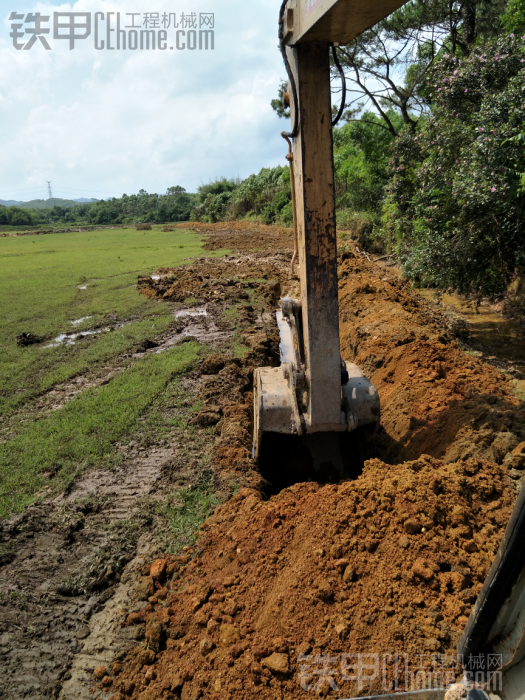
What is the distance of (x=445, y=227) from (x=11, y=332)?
10081 mm

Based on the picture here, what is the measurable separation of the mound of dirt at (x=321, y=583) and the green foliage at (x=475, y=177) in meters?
4.52

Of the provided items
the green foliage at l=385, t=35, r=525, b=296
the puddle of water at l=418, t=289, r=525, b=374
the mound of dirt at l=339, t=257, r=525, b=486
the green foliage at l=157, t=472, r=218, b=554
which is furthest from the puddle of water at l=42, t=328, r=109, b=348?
the puddle of water at l=418, t=289, r=525, b=374

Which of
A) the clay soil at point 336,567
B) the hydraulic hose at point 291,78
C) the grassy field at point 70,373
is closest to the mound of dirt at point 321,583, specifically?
the clay soil at point 336,567

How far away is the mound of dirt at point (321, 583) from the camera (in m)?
2.51

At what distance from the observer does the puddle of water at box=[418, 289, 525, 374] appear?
7820mm

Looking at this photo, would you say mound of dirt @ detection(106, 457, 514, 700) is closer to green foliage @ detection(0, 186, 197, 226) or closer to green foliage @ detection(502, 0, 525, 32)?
green foliage @ detection(502, 0, 525, 32)

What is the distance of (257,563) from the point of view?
319 cm

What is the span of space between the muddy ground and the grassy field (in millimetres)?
585

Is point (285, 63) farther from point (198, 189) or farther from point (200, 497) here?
point (198, 189)

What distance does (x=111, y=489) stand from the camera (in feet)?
15.4

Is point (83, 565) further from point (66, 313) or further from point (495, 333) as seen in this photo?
point (66, 313)

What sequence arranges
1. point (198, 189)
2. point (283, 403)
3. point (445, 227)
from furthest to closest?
point (198, 189), point (445, 227), point (283, 403)

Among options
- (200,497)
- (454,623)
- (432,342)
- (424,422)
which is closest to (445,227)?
(432,342)

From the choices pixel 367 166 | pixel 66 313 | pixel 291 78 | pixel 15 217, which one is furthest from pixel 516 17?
pixel 15 217
